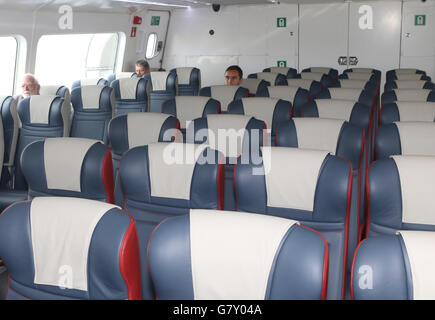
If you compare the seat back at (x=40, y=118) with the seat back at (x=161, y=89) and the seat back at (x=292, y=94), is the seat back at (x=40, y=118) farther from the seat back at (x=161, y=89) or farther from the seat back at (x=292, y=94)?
the seat back at (x=161, y=89)

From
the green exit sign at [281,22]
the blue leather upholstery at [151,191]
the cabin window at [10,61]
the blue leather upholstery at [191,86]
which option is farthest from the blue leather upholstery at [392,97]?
the green exit sign at [281,22]

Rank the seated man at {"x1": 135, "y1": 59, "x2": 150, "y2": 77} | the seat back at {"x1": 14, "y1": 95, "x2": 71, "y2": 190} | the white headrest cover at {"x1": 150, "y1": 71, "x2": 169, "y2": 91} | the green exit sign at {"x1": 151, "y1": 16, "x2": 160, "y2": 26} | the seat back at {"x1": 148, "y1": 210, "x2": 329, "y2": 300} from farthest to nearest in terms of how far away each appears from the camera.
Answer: the green exit sign at {"x1": 151, "y1": 16, "x2": 160, "y2": 26}
the seated man at {"x1": 135, "y1": 59, "x2": 150, "y2": 77}
the white headrest cover at {"x1": 150, "y1": 71, "x2": 169, "y2": 91}
the seat back at {"x1": 14, "y1": 95, "x2": 71, "y2": 190}
the seat back at {"x1": 148, "y1": 210, "x2": 329, "y2": 300}

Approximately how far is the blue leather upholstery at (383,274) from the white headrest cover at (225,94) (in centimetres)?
519

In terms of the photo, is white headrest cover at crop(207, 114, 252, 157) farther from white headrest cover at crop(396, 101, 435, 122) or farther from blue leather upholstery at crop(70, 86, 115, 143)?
blue leather upholstery at crop(70, 86, 115, 143)

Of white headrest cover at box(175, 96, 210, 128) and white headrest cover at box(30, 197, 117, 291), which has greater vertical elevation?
white headrest cover at box(175, 96, 210, 128)

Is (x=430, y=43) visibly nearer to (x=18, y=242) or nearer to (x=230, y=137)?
(x=230, y=137)

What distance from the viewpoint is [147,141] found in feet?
14.9

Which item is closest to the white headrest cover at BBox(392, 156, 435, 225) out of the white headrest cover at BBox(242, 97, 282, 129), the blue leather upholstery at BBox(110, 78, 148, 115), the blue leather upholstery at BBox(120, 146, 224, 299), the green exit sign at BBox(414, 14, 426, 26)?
the blue leather upholstery at BBox(120, 146, 224, 299)

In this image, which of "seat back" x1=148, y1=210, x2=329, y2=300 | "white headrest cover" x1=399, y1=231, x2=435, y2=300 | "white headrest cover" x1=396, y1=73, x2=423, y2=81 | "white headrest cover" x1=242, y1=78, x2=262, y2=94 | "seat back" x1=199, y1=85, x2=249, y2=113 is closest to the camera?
"white headrest cover" x1=399, y1=231, x2=435, y2=300

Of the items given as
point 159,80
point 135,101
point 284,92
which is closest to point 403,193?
point 284,92

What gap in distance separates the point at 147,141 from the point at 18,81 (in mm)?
5104

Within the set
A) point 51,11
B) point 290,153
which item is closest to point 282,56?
point 51,11

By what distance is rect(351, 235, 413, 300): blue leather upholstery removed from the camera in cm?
182

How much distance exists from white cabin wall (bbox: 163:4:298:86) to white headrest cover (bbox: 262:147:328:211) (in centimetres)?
1078
